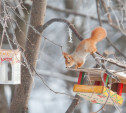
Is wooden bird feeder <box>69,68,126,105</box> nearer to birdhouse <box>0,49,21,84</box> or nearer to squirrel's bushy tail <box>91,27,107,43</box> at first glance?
squirrel's bushy tail <box>91,27,107,43</box>

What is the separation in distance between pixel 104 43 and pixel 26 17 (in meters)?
1.90

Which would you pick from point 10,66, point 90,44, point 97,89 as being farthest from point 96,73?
point 10,66

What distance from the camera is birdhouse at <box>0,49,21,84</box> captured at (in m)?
1.92

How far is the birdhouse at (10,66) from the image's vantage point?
192 cm

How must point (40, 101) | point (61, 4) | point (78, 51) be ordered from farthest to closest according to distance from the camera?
point (40, 101), point (61, 4), point (78, 51)

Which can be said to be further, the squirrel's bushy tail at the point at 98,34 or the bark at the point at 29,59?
the bark at the point at 29,59

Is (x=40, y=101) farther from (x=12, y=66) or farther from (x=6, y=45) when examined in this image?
(x=12, y=66)

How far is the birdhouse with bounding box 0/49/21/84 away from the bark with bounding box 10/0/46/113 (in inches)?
11.9

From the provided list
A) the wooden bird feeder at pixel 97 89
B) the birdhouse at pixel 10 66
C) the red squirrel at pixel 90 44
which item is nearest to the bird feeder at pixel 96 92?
the wooden bird feeder at pixel 97 89

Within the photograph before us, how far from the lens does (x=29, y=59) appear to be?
2.31 m

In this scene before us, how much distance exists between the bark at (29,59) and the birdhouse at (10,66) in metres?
0.30

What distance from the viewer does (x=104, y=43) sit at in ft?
16.8

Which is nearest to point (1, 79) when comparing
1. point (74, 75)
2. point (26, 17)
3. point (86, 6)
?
point (26, 17)

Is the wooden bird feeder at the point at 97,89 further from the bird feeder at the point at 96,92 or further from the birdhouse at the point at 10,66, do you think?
the birdhouse at the point at 10,66
